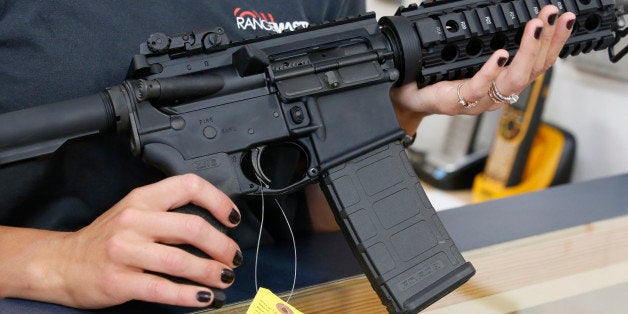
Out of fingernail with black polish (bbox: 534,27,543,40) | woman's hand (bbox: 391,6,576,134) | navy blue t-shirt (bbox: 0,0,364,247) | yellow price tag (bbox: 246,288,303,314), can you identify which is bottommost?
yellow price tag (bbox: 246,288,303,314)

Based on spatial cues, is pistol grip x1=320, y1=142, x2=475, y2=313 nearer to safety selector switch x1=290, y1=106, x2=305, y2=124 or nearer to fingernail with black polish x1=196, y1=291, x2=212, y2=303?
safety selector switch x1=290, y1=106, x2=305, y2=124

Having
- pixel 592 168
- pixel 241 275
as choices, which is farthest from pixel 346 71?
pixel 592 168

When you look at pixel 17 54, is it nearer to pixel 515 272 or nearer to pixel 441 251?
pixel 441 251

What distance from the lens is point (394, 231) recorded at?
2.28 ft

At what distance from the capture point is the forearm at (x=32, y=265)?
616 millimetres

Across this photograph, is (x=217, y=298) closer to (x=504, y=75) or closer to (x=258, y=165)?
(x=258, y=165)

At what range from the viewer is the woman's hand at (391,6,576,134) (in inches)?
27.1

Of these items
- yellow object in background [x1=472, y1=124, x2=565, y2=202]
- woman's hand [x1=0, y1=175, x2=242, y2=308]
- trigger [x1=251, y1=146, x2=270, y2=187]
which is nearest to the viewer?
woman's hand [x1=0, y1=175, x2=242, y2=308]

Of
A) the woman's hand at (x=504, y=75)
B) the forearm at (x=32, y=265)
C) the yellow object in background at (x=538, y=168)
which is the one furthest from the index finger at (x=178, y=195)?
the yellow object in background at (x=538, y=168)

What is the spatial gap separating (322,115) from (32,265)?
1.14ft

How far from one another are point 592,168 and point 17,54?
5.50 ft

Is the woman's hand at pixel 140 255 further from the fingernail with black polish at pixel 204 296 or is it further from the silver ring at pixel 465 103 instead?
the silver ring at pixel 465 103

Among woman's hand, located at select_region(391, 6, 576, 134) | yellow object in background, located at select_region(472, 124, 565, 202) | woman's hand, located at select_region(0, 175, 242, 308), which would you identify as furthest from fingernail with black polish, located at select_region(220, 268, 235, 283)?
yellow object in background, located at select_region(472, 124, 565, 202)

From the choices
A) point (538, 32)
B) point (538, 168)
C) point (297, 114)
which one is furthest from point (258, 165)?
point (538, 168)
